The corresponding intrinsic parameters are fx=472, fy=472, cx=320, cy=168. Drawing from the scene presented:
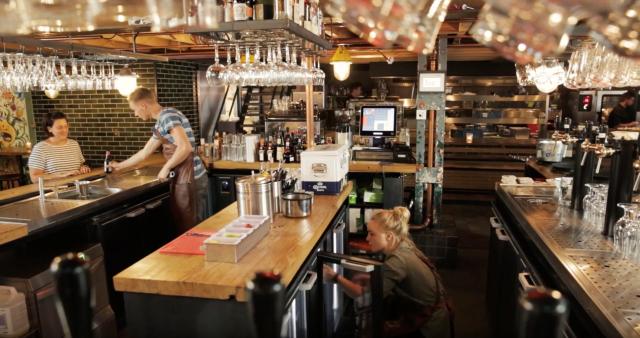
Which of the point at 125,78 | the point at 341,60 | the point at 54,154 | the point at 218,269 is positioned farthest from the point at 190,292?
the point at 341,60

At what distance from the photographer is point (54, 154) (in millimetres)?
4785

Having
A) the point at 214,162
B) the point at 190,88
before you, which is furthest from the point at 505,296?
the point at 190,88

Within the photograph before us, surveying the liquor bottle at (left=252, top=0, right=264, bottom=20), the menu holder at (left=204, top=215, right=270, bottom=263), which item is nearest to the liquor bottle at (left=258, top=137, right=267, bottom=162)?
the menu holder at (left=204, top=215, right=270, bottom=263)

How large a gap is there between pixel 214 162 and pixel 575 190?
4.11 meters

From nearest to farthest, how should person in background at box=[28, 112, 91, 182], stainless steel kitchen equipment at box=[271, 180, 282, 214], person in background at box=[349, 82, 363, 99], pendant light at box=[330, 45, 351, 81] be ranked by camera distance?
stainless steel kitchen equipment at box=[271, 180, 282, 214] < person in background at box=[28, 112, 91, 182] < pendant light at box=[330, 45, 351, 81] < person in background at box=[349, 82, 363, 99]

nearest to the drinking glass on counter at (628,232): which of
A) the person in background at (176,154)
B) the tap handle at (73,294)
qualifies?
the tap handle at (73,294)

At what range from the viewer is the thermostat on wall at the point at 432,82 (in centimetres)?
538

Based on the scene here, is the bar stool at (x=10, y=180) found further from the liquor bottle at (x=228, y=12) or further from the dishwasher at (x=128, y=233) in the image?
the liquor bottle at (x=228, y=12)

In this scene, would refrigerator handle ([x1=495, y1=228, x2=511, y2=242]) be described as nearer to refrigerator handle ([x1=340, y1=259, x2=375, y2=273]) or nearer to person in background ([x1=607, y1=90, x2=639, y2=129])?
refrigerator handle ([x1=340, y1=259, x2=375, y2=273])

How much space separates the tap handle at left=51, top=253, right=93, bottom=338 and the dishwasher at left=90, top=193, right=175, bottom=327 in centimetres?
335

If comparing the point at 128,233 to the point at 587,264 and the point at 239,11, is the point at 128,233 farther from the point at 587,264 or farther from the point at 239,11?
the point at 587,264

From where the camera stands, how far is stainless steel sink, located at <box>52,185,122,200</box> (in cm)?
424

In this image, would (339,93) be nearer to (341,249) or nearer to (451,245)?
(451,245)

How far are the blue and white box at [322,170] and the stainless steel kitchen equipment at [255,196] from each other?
80 cm
